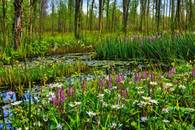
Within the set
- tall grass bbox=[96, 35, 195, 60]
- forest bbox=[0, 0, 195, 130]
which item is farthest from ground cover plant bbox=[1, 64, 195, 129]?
tall grass bbox=[96, 35, 195, 60]

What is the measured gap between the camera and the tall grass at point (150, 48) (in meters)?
10.5

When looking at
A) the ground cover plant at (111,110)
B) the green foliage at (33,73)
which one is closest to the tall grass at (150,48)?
the green foliage at (33,73)

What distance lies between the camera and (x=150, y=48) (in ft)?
38.7

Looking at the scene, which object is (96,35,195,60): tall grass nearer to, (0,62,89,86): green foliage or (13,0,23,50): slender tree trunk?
(0,62,89,86): green foliage

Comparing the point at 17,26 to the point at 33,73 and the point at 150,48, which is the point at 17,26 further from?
the point at 33,73

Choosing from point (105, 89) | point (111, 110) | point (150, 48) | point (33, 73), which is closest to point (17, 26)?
point (150, 48)

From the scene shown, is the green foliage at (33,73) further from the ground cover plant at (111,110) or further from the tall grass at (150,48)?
the ground cover plant at (111,110)

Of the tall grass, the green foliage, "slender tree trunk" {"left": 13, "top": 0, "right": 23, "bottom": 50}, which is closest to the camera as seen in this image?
the green foliage

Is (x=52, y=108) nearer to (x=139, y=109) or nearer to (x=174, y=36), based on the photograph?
(x=139, y=109)

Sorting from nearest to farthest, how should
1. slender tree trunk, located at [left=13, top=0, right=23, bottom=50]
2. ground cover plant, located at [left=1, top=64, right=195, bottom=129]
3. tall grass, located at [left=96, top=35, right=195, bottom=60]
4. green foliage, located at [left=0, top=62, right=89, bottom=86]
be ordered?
1. ground cover plant, located at [left=1, top=64, right=195, bottom=129]
2. green foliage, located at [left=0, top=62, right=89, bottom=86]
3. tall grass, located at [left=96, top=35, right=195, bottom=60]
4. slender tree trunk, located at [left=13, top=0, right=23, bottom=50]

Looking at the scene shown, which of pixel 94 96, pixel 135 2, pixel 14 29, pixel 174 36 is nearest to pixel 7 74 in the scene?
pixel 94 96

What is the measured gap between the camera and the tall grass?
1053 centimetres

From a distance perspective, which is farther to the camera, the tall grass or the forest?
the tall grass

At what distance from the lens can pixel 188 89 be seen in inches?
194
